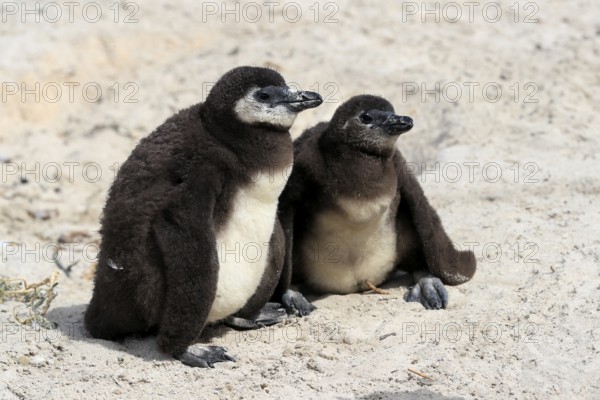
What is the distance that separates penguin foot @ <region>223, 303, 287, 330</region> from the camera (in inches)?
256

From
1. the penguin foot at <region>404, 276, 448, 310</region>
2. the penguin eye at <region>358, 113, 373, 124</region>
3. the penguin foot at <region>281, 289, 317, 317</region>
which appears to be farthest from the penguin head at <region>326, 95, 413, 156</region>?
the penguin foot at <region>281, 289, 317, 317</region>

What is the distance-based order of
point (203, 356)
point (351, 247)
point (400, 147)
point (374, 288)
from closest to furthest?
1. point (203, 356)
2. point (351, 247)
3. point (374, 288)
4. point (400, 147)

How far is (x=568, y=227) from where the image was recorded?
298 inches

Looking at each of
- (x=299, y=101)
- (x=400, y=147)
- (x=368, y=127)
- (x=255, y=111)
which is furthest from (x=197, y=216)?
(x=400, y=147)

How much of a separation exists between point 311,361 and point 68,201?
4831 mm

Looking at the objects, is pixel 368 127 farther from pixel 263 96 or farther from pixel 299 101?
pixel 263 96

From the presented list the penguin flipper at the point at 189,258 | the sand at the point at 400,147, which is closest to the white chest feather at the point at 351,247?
the sand at the point at 400,147

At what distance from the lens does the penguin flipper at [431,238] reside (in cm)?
695

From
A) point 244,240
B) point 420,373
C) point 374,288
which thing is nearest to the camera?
point 420,373

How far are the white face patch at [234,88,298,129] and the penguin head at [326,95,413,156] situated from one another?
0.75 m

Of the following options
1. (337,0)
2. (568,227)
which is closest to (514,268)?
(568,227)

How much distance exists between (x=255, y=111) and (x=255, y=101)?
65 mm

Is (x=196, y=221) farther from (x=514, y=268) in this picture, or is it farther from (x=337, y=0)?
(x=337, y=0)

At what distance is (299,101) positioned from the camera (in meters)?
6.06
